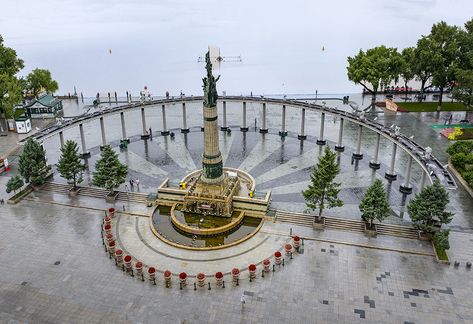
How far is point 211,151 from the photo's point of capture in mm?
42469

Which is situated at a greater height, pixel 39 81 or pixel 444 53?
pixel 444 53

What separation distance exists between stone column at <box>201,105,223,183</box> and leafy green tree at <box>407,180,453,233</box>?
1893 centimetres

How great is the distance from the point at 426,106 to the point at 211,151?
4903 cm

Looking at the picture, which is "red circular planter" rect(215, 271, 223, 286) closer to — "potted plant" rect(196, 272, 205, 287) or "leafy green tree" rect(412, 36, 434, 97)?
"potted plant" rect(196, 272, 205, 287)

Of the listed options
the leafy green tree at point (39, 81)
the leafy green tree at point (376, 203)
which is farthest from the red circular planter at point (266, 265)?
the leafy green tree at point (39, 81)

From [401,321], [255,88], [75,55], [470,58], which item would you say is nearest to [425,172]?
[401,321]

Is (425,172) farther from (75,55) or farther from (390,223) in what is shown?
(75,55)

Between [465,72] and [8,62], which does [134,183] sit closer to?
[8,62]

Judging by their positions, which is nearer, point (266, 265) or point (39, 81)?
point (266, 265)

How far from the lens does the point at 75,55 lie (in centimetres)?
14788

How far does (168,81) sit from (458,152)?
7106 centimetres

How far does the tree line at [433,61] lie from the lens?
222 feet

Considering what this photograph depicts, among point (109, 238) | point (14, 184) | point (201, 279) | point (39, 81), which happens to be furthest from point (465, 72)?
point (39, 81)

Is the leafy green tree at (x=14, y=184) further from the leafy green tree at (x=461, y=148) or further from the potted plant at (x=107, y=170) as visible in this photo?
the leafy green tree at (x=461, y=148)
